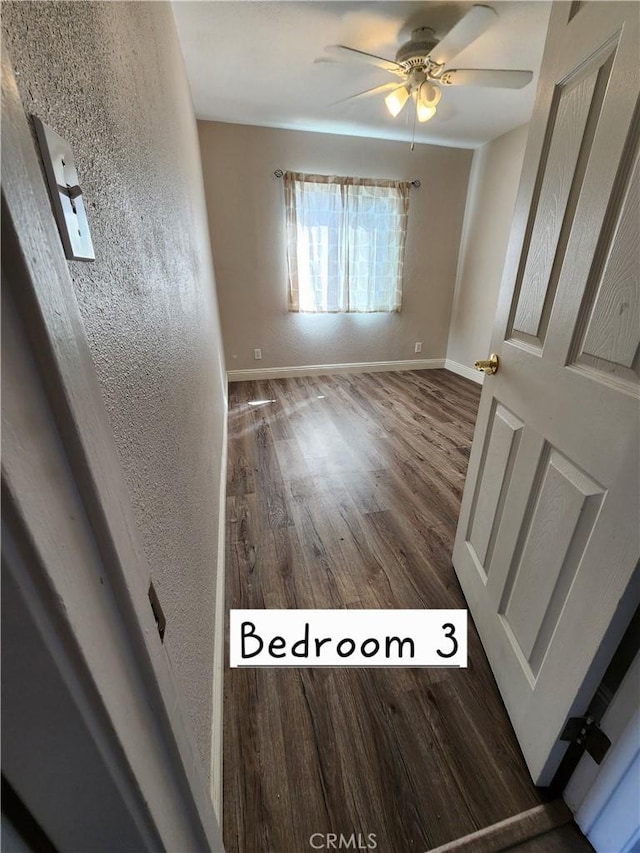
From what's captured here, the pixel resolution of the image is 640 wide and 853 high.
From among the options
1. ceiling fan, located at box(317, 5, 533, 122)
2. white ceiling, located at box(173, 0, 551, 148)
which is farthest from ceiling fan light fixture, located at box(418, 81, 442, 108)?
white ceiling, located at box(173, 0, 551, 148)

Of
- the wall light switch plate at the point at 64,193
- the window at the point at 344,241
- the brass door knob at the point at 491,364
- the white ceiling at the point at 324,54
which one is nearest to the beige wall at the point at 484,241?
the white ceiling at the point at 324,54

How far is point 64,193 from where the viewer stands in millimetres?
342

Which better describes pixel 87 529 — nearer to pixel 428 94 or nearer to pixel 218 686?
pixel 218 686

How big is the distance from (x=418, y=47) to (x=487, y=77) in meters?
0.43

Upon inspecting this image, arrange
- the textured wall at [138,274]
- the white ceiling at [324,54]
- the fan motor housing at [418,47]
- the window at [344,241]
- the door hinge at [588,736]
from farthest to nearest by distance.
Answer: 1. the window at [344,241]
2. the fan motor housing at [418,47]
3. the white ceiling at [324,54]
4. the door hinge at [588,736]
5. the textured wall at [138,274]

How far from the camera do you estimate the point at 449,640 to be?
1298 millimetres

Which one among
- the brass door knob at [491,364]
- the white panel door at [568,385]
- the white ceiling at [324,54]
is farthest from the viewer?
the white ceiling at [324,54]

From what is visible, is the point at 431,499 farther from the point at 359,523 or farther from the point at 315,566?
the point at 315,566

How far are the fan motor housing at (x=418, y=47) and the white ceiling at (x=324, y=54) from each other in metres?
0.03

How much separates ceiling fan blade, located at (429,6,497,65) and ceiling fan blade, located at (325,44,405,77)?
22 cm

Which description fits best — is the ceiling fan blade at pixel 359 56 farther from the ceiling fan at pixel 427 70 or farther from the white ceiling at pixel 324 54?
the white ceiling at pixel 324 54

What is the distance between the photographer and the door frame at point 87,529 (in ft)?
0.73

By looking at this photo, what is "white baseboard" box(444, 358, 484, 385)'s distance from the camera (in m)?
4.04

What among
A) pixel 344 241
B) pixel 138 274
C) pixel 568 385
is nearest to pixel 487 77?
pixel 344 241
